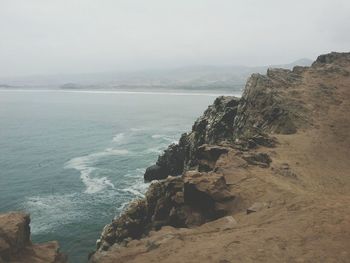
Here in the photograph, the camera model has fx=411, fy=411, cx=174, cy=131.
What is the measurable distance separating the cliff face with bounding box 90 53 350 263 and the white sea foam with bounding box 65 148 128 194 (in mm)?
24319

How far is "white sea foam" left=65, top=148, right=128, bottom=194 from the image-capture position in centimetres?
6544

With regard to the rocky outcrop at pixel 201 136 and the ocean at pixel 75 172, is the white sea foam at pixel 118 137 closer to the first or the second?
the ocean at pixel 75 172

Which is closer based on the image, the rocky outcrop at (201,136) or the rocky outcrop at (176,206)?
the rocky outcrop at (176,206)

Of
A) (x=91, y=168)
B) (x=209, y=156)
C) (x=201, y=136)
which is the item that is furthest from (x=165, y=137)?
(x=209, y=156)

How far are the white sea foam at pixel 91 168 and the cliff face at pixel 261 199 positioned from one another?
2432 cm

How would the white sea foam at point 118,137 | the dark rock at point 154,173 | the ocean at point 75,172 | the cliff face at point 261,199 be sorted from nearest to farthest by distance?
1. the cliff face at point 261,199
2. the ocean at point 75,172
3. the dark rock at point 154,173
4. the white sea foam at point 118,137

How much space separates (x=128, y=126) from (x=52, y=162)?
191 feet

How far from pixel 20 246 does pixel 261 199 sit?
46.3 feet

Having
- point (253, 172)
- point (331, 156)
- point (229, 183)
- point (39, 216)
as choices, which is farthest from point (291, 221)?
point (39, 216)

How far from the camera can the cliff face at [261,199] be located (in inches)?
721

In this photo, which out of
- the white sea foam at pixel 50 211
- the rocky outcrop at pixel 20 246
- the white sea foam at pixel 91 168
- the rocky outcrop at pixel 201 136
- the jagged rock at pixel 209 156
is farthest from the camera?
the white sea foam at pixel 91 168

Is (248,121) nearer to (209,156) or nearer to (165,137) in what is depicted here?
(209,156)

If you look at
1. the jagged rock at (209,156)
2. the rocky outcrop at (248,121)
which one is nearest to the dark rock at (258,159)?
the jagged rock at (209,156)

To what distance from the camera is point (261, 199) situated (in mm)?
25359
